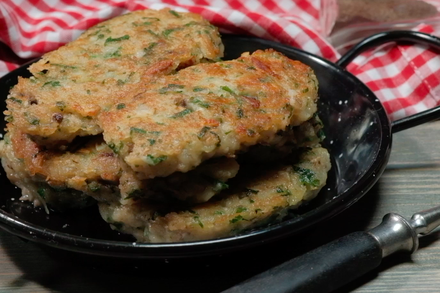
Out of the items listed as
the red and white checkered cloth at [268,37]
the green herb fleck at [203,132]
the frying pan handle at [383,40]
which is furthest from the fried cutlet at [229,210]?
the red and white checkered cloth at [268,37]

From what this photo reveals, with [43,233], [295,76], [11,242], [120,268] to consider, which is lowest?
[11,242]

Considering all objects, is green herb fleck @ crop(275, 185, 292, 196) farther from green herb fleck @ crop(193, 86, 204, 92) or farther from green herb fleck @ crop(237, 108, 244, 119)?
green herb fleck @ crop(193, 86, 204, 92)

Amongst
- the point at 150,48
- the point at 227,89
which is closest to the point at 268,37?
the point at 150,48

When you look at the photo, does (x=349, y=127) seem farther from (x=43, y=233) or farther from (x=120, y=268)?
(x=43, y=233)

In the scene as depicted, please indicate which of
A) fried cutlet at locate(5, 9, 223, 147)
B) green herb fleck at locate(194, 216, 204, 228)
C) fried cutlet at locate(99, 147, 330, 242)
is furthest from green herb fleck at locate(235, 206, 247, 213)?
fried cutlet at locate(5, 9, 223, 147)

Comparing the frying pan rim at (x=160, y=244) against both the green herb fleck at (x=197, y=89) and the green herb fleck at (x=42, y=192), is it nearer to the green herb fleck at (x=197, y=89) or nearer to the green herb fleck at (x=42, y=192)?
the green herb fleck at (x=42, y=192)

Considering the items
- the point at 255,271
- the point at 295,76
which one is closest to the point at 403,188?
the point at 295,76

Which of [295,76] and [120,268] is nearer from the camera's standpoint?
[120,268]
